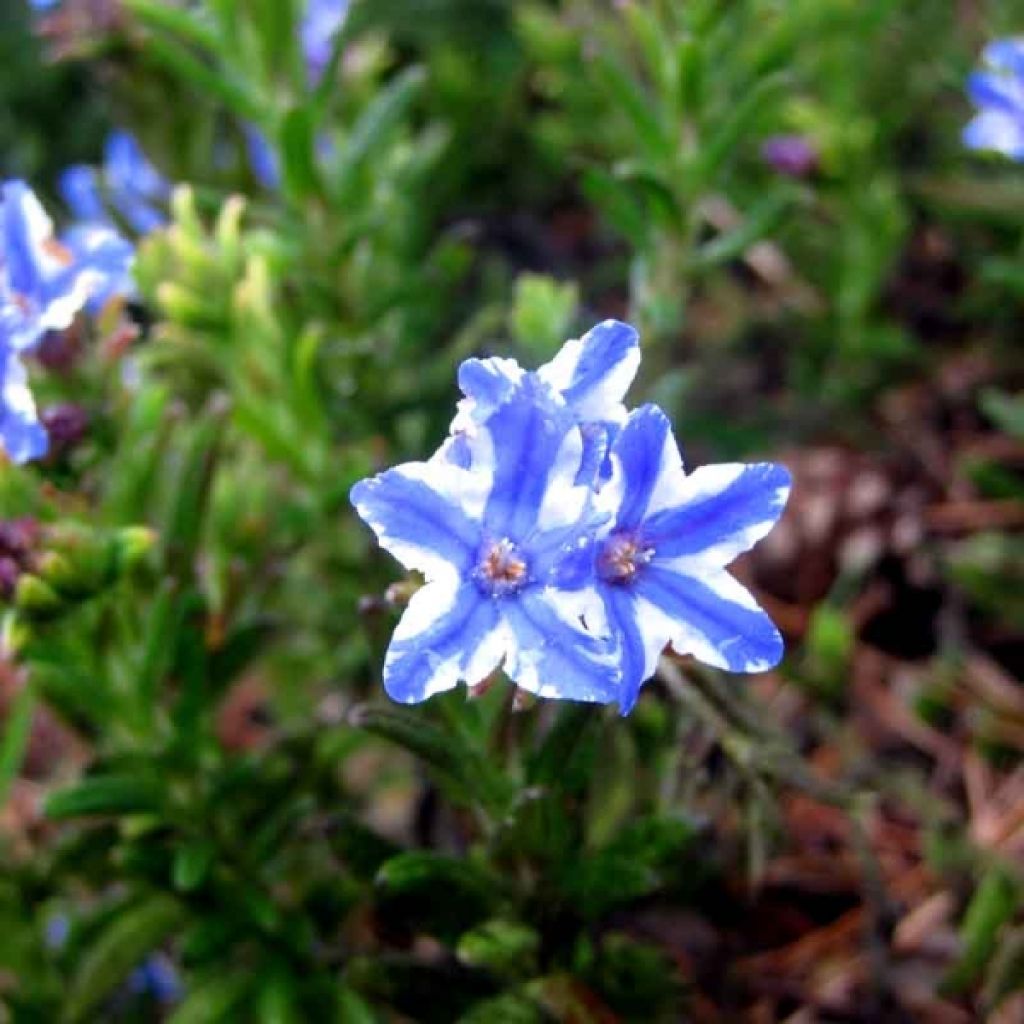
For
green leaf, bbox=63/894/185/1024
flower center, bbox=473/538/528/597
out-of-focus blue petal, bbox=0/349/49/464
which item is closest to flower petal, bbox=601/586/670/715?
flower center, bbox=473/538/528/597

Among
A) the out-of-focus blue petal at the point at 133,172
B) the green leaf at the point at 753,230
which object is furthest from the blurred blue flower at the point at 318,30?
the green leaf at the point at 753,230

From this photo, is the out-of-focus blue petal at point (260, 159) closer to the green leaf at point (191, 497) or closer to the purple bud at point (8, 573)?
the green leaf at point (191, 497)

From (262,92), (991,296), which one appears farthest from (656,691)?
(991,296)

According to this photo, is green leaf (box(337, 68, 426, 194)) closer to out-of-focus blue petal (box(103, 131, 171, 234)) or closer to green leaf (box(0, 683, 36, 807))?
out-of-focus blue petal (box(103, 131, 171, 234))

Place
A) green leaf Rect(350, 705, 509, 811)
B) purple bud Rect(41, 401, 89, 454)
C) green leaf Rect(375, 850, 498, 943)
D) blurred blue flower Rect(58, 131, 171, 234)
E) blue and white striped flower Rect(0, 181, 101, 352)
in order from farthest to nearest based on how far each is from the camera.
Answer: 1. blurred blue flower Rect(58, 131, 171, 234)
2. purple bud Rect(41, 401, 89, 454)
3. blue and white striped flower Rect(0, 181, 101, 352)
4. green leaf Rect(375, 850, 498, 943)
5. green leaf Rect(350, 705, 509, 811)

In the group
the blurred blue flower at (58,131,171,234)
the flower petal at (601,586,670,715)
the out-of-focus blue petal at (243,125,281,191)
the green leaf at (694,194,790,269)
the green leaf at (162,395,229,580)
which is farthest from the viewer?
the out-of-focus blue petal at (243,125,281,191)

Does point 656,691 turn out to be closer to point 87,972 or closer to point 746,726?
point 746,726

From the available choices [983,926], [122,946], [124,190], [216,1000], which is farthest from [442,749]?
[124,190]

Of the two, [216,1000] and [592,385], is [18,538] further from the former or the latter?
Answer: [592,385]
